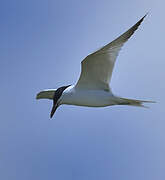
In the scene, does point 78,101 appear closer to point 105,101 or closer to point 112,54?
point 105,101

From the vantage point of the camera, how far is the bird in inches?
406

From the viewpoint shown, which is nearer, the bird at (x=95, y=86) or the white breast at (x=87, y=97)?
the bird at (x=95, y=86)

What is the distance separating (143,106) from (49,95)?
3.33 meters

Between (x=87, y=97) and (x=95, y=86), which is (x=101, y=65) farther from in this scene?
(x=87, y=97)

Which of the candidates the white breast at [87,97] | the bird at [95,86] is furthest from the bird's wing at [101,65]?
the white breast at [87,97]

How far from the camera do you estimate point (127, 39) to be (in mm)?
9883

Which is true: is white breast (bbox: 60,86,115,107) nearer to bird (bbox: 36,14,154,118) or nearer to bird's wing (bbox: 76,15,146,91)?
bird (bbox: 36,14,154,118)

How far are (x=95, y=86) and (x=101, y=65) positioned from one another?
709 mm

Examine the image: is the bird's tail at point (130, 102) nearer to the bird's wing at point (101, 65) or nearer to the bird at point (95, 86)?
the bird at point (95, 86)

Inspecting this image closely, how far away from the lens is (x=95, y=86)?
36.8 ft

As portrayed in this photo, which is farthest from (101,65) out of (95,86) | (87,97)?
(87,97)

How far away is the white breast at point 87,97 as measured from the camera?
35.5 ft

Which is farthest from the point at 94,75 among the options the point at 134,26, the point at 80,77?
the point at 134,26

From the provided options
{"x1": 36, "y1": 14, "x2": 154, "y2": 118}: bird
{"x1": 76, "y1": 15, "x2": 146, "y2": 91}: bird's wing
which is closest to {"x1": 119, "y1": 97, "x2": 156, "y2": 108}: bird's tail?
{"x1": 36, "y1": 14, "x2": 154, "y2": 118}: bird
